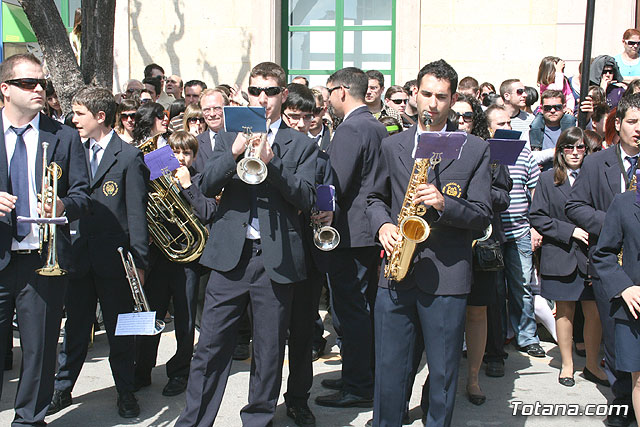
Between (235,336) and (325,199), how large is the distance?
1119mm

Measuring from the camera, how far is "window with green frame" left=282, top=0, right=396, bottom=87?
42.1 ft

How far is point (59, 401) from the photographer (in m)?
5.52

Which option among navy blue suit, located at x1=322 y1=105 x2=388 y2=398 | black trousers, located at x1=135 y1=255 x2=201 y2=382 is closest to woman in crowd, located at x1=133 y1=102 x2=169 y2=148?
black trousers, located at x1=135 y1=255 x2=201 y2=382

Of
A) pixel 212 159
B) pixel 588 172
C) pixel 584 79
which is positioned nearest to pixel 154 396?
pixel 212 159

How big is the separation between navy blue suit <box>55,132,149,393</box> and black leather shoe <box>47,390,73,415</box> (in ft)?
0.15

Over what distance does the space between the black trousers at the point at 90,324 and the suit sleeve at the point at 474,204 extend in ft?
8.35

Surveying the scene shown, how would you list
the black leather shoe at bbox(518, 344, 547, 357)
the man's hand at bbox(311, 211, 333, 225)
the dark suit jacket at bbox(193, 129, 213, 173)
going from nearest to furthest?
the man's hand at bbox(311, 211, 333, 225) < the dark suit jacket at bbox(193, 129, 213, 173) < the black leather shoe at bbox(518, 344, 547, 357)

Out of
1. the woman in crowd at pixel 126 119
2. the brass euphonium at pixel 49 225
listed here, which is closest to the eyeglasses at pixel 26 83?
the brass euphonium at pixel 49 225

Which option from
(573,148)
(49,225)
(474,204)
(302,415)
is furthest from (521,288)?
(49,225)

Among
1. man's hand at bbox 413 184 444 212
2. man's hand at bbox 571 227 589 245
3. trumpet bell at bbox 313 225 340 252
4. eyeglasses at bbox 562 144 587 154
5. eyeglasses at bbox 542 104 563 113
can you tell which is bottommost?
man's hand at bbox 571 227 589 245

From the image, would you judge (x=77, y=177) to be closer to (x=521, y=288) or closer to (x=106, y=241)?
(x=106, y=241)

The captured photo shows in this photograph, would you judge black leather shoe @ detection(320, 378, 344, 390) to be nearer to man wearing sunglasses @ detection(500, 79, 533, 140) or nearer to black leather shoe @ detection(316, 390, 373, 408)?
black leather shoe @ detection(316, 390, 373, 408)

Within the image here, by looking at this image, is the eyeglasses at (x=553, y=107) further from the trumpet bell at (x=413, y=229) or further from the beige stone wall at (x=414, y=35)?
the trumpet bell at (x=413, y=229)

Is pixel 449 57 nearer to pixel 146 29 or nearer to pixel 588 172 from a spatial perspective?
pixel 146 29
